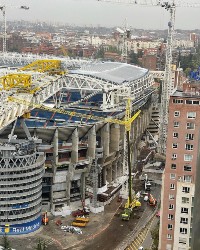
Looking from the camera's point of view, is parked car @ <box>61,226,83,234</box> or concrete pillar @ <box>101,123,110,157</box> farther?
concrete pillar @ <box>101,123,110,157</box>

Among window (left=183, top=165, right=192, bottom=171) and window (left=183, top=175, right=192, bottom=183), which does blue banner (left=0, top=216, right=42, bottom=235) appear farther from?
window (left=183, top=165, right=192, bottom=171)

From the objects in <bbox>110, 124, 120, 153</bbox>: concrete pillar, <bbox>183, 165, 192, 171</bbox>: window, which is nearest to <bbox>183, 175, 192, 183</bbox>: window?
<bbox>183, 165, 192, 171</bbox>: window

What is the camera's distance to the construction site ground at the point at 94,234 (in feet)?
119

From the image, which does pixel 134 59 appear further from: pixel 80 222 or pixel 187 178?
pixel 187 178

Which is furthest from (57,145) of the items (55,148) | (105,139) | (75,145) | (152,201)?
(152,201)

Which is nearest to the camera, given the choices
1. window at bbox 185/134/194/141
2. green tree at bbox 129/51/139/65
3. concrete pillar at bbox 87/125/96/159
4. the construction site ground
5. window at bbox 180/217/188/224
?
window at bbox 185/134/194/141

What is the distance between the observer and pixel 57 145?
41.7 metres

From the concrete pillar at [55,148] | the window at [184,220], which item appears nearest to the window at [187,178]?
the window at [184,220]

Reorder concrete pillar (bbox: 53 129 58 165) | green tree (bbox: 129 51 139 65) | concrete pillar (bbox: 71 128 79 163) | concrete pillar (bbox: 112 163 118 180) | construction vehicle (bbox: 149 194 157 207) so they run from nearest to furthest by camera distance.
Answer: concrete pillar (bbox: 53 129 58 165) → concrete pillar (bbox: 71 128 79 163) → construction vehicle (bbox: 149 194 157 207) → concrete pillar (bbox: 112 163 118 180) → green tree (bbox: 129 51 139 65)

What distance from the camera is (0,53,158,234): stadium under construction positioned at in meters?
38.0

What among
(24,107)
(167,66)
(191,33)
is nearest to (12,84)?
(24,107)

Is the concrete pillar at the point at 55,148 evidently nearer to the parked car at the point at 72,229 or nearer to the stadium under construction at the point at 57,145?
the stadium under construction at the point at 57,145

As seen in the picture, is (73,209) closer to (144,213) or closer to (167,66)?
(144,213)

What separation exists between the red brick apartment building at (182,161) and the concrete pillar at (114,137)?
18.5 metres
